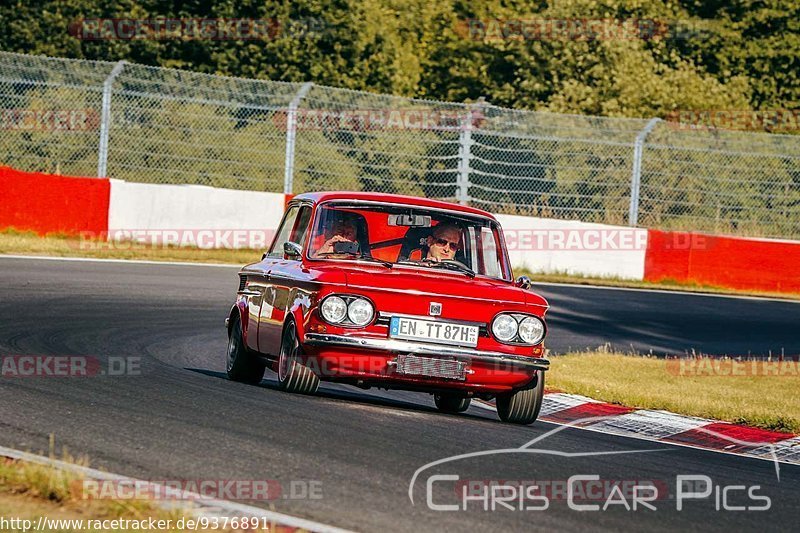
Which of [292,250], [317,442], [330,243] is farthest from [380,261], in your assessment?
[317,442]

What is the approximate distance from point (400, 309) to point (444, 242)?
133 centimetres

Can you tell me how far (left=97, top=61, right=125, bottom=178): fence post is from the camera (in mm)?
21859

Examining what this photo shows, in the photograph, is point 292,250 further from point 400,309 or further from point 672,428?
point 672,428

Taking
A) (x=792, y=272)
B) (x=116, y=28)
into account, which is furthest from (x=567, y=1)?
(x=792, y=272)

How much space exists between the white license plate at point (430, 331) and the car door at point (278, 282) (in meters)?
0.89

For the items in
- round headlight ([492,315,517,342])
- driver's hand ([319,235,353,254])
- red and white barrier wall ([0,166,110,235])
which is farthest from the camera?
red and white barrier wall ([0,166,110,235])

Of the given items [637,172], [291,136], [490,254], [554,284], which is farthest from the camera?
[637,172]

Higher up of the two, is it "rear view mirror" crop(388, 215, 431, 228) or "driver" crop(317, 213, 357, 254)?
"rear view mirror" crop(388, 215, 431, 228)

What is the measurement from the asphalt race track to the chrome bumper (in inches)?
16.4

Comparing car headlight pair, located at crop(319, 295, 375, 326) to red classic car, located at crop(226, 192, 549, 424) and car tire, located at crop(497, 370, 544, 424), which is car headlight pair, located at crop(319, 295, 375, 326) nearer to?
red classic car, located at crop(226, 192, 549, 424)

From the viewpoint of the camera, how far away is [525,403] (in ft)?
28.9

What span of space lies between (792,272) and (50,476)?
1982 cm

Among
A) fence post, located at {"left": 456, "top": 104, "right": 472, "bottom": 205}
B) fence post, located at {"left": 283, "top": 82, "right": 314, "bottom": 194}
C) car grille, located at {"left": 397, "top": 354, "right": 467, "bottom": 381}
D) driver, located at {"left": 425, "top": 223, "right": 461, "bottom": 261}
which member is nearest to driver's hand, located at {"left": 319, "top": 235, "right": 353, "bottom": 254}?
driver, located at {"left": 425, "top": 223, "right": 461, "bottom": 261}

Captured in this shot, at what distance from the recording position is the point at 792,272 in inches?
921
